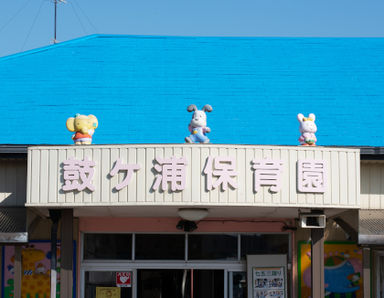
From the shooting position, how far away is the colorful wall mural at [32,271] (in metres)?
14.2

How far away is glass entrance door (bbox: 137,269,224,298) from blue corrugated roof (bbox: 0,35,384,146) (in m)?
3.08

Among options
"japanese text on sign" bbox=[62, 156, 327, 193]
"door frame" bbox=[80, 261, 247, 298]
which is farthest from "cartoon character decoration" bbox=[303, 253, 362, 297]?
"japanese text on sign" bbox=[62, 156, 327, 193]

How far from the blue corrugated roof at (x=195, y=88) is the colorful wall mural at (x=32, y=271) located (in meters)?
2.56

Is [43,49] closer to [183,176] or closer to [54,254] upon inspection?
[54,254]

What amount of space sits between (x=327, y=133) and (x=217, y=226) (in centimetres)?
359

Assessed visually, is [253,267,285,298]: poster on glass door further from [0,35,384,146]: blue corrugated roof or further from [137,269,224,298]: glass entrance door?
[0,35,384,146]: blue corrugated roof

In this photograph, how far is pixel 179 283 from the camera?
14648 millimetres

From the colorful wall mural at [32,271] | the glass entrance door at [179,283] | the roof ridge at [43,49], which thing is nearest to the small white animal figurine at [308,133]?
the glass entrance door at [179,283]

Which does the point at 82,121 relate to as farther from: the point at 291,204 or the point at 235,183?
the point at 291,204

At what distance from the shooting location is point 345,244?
14.5 m

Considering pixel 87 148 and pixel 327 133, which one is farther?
pixel 327 133

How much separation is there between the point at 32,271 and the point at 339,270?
6.69 metres

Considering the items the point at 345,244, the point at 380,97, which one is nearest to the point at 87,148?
the point at 345,244

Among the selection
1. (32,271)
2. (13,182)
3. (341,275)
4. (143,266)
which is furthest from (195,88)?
(32,271)
